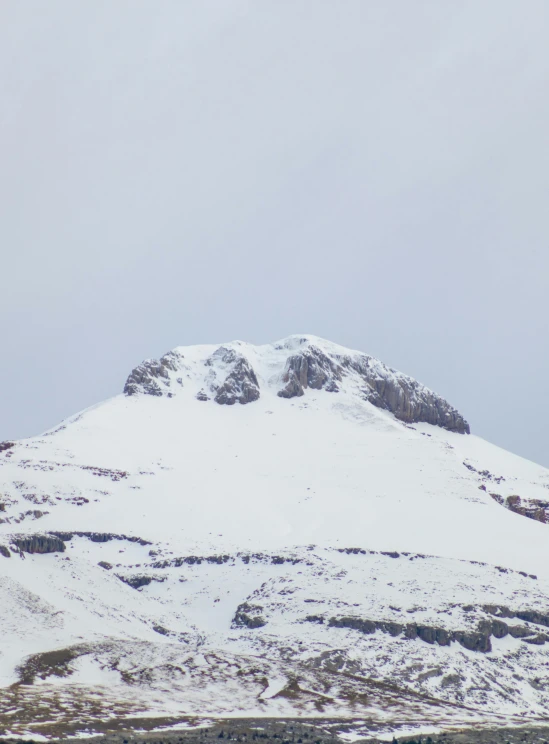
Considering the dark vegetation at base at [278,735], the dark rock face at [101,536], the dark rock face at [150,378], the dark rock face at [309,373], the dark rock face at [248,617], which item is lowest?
the dark rock face at [248,617]

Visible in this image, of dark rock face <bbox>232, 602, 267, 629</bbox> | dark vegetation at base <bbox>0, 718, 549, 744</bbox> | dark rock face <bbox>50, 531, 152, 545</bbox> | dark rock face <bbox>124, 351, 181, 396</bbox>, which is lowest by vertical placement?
dark rock face <bbox>232, 602, 267, 629</bbox>

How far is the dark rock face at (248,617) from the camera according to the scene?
71.1 metres

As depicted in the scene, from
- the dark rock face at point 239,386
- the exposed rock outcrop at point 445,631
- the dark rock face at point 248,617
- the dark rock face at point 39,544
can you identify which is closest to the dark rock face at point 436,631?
the exposed rock outcrop at point 445,631

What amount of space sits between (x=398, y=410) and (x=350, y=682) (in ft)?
411

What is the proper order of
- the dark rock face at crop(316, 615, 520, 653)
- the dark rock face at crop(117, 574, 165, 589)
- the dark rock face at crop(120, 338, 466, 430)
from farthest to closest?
the dark rock face at crop(120, 338, 466, 430) < the dark rock face at crop(117, 574, 165, 589) < the dark rock face at crop(316, 615, 520, 653)

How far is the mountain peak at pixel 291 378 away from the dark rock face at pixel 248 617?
9143 cm

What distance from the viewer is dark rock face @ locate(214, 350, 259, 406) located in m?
165

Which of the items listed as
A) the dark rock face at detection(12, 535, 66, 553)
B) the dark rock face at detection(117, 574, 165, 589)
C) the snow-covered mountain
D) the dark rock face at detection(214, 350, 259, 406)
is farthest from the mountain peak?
the dark rock face at detection(117, 574, 165, 589)

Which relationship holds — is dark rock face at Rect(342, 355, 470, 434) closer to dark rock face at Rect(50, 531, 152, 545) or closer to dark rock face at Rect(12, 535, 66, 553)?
dark rock face at Rect(50, 531, 152, 545)

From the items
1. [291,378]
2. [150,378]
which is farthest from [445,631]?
[291,378]

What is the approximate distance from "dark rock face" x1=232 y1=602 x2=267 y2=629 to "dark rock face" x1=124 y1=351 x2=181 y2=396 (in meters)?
90.9

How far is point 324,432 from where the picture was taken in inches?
5817

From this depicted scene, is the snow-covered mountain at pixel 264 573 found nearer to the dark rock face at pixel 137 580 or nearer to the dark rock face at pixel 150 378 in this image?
the dark rock face at pixel 137 580

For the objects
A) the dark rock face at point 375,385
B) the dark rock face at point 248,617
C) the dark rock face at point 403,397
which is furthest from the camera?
the dark rock face at point 403,397
